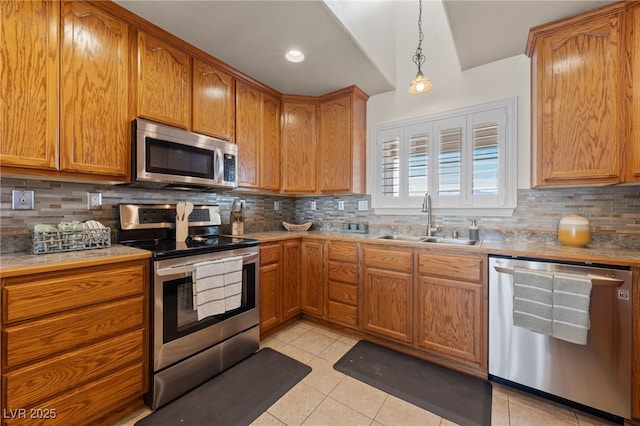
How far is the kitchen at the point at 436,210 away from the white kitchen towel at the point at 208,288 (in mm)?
807

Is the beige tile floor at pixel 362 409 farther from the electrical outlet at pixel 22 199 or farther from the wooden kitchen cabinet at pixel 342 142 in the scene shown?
the wooden kitchen cabinet at pixel 342 142

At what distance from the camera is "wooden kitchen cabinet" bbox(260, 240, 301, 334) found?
2.31m

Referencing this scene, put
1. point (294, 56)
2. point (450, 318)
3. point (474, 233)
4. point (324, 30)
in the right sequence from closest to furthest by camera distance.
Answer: point (324, 30), point (450, 318), point (294, 56), point (474, 233)

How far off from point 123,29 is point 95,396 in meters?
2.17

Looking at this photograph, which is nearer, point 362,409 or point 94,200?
point 362,409

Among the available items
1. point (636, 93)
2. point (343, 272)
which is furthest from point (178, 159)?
point (636, 93)

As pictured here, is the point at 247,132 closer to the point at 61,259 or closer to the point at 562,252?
the point at 61,259

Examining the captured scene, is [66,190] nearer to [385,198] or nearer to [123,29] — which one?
[123,29]

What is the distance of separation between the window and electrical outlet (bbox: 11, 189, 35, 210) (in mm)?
2701

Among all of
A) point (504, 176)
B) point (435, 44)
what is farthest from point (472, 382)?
point (435, 44)

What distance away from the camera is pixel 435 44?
256 centimetres

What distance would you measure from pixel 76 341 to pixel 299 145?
2.39 metres

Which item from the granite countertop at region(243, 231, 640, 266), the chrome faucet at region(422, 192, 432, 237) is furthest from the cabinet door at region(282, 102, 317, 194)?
the granite countertop at region(243, 231, 640, 266)

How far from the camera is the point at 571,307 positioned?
4.83 feet
